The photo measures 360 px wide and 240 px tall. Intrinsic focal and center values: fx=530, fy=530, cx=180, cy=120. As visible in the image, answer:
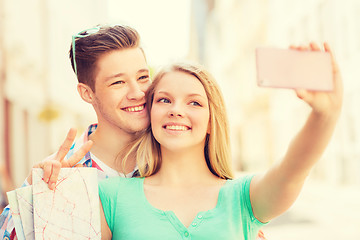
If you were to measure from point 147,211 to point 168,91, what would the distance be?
536mm

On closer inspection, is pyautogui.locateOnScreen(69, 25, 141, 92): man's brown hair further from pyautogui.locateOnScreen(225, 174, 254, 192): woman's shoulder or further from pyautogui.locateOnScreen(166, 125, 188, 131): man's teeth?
pyautogui.locateOnScreen(225, 174, 254, 192): woman's shoulder

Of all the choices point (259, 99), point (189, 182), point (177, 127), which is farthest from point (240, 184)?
point (259, 99)

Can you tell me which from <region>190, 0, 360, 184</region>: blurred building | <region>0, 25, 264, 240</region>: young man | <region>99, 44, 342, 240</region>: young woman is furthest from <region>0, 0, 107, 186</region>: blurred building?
<region>99, 44, 342, 240</region>: young woman

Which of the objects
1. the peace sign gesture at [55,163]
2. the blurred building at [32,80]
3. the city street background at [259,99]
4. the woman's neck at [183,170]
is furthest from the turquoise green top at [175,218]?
the blurred building at [32,80]

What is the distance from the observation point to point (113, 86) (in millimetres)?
2609

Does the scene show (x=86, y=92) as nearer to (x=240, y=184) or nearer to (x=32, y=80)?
(x=240, y=184)

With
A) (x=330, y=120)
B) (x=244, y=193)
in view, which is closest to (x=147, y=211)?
(x=244, y=193)

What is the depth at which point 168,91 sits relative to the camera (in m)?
2.36

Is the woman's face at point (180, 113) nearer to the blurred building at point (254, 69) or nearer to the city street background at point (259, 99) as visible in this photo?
the blurred building at point (254, 69)

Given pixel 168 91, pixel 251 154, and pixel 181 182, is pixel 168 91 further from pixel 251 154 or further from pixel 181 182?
pixel 251 154

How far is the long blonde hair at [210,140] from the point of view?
241cm

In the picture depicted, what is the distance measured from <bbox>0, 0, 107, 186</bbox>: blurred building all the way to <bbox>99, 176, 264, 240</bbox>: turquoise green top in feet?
31.0

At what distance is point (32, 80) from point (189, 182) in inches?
467

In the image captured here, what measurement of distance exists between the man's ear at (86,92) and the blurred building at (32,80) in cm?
894
